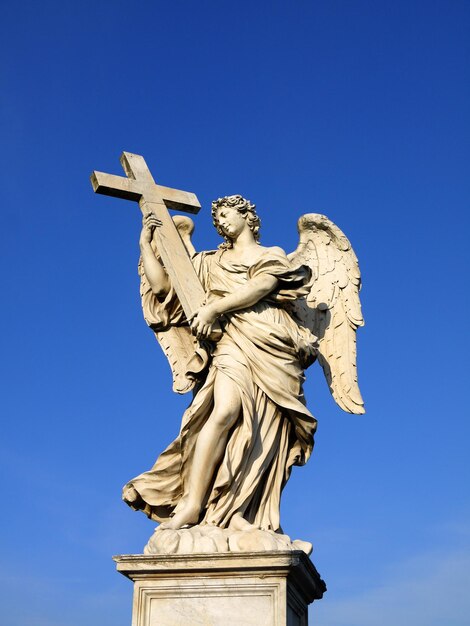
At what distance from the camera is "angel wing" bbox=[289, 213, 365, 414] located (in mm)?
9023

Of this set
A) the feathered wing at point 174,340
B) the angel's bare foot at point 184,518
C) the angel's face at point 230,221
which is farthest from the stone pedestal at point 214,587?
the angel's face at point 230,221

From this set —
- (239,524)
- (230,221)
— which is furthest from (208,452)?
(230,221)

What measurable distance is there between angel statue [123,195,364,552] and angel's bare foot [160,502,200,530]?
11 mm

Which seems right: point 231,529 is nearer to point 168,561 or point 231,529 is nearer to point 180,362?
point 168,561

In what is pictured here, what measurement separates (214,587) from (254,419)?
4.68 ft

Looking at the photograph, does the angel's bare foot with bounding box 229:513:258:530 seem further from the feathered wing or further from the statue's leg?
the feathered wing

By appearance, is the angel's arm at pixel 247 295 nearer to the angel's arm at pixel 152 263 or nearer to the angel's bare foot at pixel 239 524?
the angel's arm at pixel 152 263

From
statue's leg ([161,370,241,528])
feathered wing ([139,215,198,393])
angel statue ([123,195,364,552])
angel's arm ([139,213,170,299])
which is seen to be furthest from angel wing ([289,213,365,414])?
statue's leg ([161,370,241,528])

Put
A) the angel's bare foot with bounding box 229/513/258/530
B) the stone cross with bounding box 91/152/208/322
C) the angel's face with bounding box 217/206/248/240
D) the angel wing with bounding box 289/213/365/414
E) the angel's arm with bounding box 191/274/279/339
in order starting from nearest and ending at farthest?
the angel's bare foot with bounding box 229/513/258/530
the angel's arm with bounding box 191/274/279/339
the stone cross with bounding box 91/152/208/322
the angel's face with bounding box 217/206/248/240
the angel wing with bounding box 289/213/365/414

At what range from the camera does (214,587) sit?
7.17 meters

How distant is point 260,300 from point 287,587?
2461mm

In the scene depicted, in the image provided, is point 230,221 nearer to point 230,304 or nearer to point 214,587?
point 230,304

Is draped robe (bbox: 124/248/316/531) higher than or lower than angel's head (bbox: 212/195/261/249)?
lower

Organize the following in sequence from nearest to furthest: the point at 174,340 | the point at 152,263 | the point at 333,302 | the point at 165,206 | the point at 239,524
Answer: the point at 239,524, the point at 152,263, the point at 174,340, the point at 165,206, the point at 333,302
